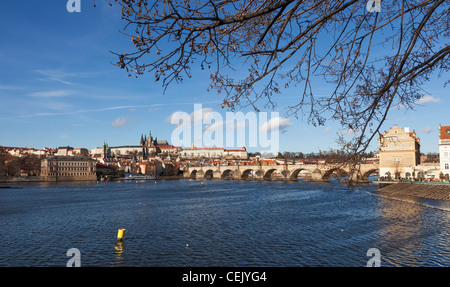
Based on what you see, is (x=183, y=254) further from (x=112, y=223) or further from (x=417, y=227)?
(x=417, y=227)

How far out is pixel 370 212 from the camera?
24172 mm

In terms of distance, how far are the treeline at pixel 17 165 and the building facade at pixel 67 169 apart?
6.72 metres

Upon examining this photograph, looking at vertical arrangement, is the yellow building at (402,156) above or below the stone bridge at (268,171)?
above

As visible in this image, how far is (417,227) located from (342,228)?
12.5ft

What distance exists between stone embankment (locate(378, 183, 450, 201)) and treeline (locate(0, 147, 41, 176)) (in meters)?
90.6

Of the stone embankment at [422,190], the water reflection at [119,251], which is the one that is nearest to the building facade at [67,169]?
the stone embankment at [422,190]

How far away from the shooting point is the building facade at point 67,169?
97.6 metres

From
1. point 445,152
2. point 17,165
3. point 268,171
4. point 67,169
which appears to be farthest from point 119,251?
point 67,169

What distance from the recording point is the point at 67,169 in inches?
4011

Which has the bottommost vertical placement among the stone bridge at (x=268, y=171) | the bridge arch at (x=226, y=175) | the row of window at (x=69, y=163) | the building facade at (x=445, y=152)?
the bridge arch at (x=226, y=175)

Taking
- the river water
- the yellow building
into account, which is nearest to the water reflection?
the river water

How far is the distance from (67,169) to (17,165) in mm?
12682

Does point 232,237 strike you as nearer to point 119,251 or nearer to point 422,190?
point 119,251

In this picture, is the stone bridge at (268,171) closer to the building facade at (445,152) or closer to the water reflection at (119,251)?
the building facade at (445,152)
